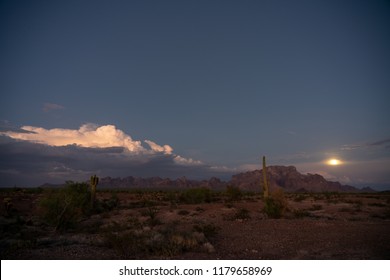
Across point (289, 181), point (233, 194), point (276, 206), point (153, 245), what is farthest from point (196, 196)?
point (289, 181)

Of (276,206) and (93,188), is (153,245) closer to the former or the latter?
(276,206)

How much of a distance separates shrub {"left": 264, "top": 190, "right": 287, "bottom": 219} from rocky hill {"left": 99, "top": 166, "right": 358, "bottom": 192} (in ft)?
406

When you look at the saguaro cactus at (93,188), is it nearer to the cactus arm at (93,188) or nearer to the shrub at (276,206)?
the cactus arm at (93,188)

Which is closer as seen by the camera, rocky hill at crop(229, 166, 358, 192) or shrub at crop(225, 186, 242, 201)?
shrub at crop(225, 186, 242, 201)

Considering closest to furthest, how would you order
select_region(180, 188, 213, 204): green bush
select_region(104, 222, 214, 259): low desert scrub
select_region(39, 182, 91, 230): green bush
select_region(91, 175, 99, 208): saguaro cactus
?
select_region(104, 222, 214, 259): low desert scrub
select_region(39, 182, 91, 230): green bush
select_region(91, 175, 99, 208): saguaro cactus
select_region(180, 188, 213, 204): green bush

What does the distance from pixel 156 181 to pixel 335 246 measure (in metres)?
174

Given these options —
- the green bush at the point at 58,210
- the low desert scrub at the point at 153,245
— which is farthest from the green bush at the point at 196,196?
the low desert scrub at the point at 153,245

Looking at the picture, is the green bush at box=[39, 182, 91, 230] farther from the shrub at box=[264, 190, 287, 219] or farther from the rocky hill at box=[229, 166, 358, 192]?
the rocky hill at box=[229, 166, 358, 192]

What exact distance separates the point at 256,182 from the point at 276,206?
5425 inches

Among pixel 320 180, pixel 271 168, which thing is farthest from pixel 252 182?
pixel 320 180

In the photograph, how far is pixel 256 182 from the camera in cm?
15462

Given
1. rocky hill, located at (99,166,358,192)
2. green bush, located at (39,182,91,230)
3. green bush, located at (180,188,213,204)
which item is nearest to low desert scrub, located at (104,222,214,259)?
green bush, located at (39,182,91,230)

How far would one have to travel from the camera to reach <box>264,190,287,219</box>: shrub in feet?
66.2

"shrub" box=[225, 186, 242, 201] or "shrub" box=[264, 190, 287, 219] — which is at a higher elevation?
"shrub" box=[264, 190, 287, 219]
